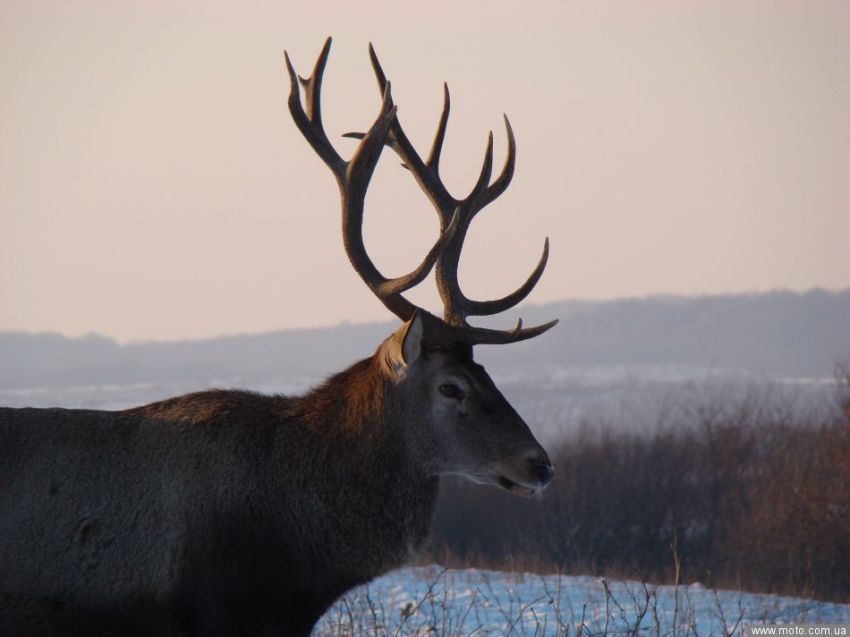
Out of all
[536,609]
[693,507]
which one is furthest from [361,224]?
[693,507]

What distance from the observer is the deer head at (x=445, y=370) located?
681 cm

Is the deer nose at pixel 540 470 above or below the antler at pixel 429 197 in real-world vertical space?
below

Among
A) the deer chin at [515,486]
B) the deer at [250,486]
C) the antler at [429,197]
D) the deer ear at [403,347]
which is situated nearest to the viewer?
the deer at [250,486]

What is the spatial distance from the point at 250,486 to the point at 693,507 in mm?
21114

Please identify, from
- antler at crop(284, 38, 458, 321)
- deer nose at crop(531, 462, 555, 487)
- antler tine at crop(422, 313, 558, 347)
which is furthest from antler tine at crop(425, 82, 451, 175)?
deer nose at crop(531, 462, 555, 487)

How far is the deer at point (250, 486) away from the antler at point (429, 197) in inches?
0.9

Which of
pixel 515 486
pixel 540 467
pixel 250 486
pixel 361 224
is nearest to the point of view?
pixel 250 486

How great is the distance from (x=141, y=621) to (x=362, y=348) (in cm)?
7144

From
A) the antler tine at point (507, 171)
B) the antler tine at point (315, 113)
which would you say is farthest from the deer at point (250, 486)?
the antler tine at point (507, 171)

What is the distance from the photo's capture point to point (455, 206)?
809 centimetres

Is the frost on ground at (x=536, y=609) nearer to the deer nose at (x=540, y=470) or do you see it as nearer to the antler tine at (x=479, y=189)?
the deer nose at (x=540, y=470)

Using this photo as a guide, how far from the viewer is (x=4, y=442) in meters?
6.44

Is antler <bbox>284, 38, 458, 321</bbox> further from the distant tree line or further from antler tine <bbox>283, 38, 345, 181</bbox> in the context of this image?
the distant tree line

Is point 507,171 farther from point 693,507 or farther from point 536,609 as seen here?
point 693,507
